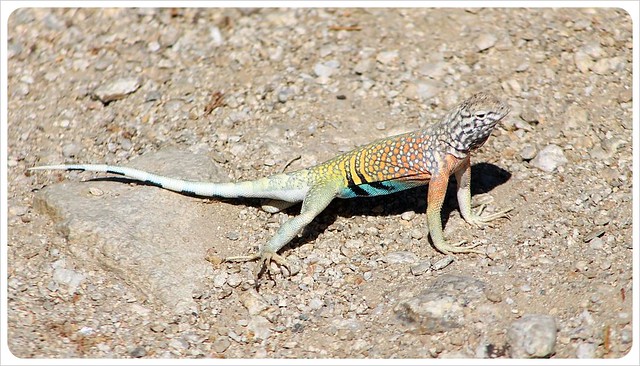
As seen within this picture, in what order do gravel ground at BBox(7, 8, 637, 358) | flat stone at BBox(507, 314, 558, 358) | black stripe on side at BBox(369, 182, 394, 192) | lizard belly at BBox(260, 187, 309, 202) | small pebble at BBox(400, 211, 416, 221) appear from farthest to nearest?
1. small pebble at BBox(400, 211, 416, 221)
2. lizard belly at BBox(260, 187, 309, 202)
3. black stripe on side at BBox(369, 182, 394, 192)
4. gravel ground at BBox(7, 8, 637, 358)
5. flat stone at BBox(507, 314, 558, 358)

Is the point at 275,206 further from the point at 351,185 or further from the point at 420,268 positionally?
the point at 420,268

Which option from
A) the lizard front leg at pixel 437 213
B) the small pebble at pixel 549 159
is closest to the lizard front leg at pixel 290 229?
the lizard front leg at pixel 437 213

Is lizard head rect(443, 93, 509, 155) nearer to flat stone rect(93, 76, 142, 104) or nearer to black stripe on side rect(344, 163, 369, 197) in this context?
black stripe on side rect(344, 163, 369, 197)

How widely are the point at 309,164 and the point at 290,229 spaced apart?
3.05 feet

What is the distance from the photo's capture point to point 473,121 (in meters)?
5.82

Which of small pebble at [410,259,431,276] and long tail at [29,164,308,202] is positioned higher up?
long tail at [29,164,308,202]

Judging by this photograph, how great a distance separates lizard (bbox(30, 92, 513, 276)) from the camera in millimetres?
5906

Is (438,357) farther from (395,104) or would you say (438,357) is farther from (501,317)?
(395,104)

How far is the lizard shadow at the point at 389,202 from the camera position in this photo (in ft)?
21.4

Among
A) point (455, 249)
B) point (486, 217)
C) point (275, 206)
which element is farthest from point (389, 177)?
point (275, 206)

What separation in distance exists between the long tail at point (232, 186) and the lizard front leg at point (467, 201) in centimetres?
129

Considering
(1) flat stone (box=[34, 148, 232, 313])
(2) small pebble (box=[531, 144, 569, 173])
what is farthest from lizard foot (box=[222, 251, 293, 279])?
(2) small pebble (box=[531, 144, 569, 173])

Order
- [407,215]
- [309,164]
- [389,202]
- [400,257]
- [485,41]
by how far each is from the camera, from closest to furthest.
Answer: [400,257] < [407,215] < [389,202] < [309,164] < [485,41]

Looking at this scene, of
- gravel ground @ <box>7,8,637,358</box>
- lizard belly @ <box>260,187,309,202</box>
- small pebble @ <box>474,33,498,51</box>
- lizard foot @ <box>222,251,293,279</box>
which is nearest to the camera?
gravel ground @ <box>7,8,637,358</box>
